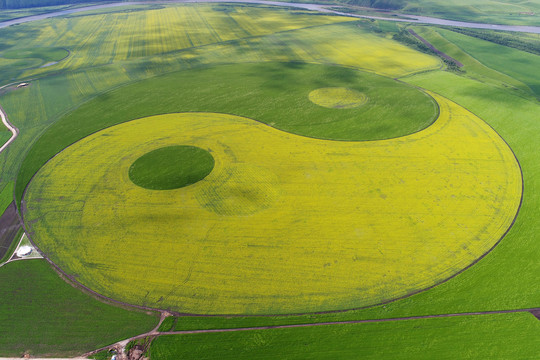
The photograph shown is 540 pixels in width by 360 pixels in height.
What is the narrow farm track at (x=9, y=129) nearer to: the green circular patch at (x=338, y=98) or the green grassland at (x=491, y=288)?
the green grassland at (x=491, y=288)

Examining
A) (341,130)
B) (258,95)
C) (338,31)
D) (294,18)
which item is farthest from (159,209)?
(294,18)

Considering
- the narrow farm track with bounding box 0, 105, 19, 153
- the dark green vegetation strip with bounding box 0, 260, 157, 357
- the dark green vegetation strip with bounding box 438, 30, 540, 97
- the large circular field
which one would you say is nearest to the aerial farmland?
the dark green vegetation strip with bounding box 0, 260, 157, 357

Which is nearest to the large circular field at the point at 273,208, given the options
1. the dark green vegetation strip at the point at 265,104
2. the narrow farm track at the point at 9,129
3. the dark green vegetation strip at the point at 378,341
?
the dark green vegetation strip at the point at 265,104

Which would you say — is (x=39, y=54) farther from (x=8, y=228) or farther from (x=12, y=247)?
(x=12, y=247)

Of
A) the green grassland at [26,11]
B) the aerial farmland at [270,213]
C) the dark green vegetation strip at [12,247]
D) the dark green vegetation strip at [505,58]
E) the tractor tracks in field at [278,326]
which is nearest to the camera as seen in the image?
the tractor tracks in field at [278,326]

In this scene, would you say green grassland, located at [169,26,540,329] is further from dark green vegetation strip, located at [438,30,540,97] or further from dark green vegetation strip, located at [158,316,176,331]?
dark green vegetation strip, located at [438,30,540,97]

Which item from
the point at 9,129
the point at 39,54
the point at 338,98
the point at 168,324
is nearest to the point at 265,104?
the point at 338,98
